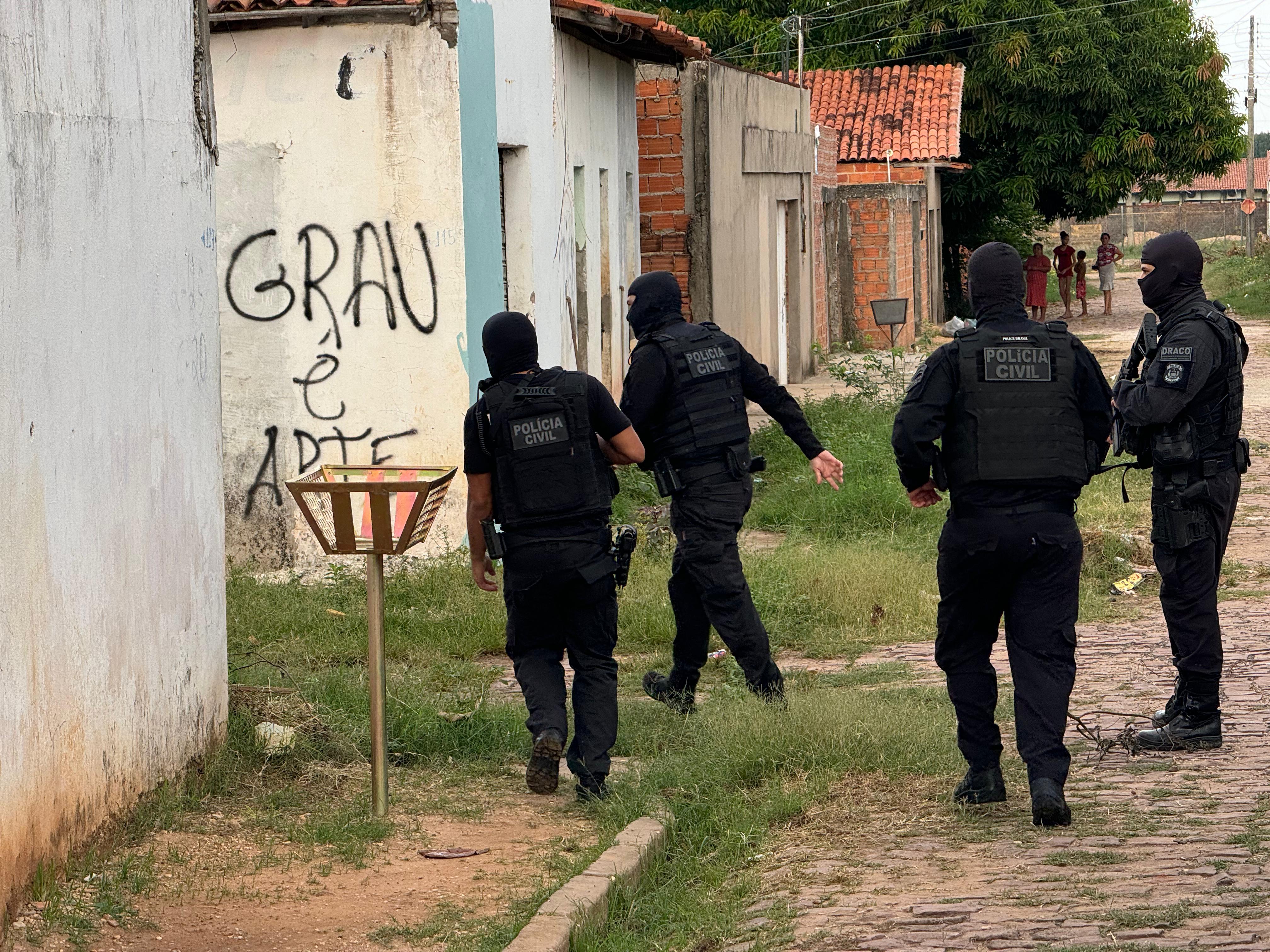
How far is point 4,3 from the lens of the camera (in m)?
4.30

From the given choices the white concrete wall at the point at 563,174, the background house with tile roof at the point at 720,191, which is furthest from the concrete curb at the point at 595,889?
the background house with tile roof at the point at 720,191

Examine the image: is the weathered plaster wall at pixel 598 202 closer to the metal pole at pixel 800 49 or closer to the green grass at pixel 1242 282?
the metal pole at pixel 800 49

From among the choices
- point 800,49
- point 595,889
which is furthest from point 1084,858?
point 800,49

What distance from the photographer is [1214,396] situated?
19.1 feet

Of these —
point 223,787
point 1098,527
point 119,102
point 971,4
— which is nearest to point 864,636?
point 1098,527

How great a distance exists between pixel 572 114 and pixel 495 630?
17.4 feet

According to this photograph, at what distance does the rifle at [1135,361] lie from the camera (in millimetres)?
5824

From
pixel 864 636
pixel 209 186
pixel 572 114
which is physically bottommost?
pixel 864 636

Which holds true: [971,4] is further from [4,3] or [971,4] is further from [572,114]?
[4,3]

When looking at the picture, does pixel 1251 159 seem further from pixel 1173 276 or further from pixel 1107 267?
pixel 1173 276

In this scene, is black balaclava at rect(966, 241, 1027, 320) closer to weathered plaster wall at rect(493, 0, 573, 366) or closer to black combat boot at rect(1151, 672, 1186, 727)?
black combat boot at rect(1151, 672, 1186, 727)

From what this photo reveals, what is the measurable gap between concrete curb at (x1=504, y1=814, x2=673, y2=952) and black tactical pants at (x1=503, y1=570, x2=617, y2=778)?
0.41m

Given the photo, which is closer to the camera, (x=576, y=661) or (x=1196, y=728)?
(x=576, y=661)

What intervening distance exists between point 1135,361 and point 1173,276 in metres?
0.41
